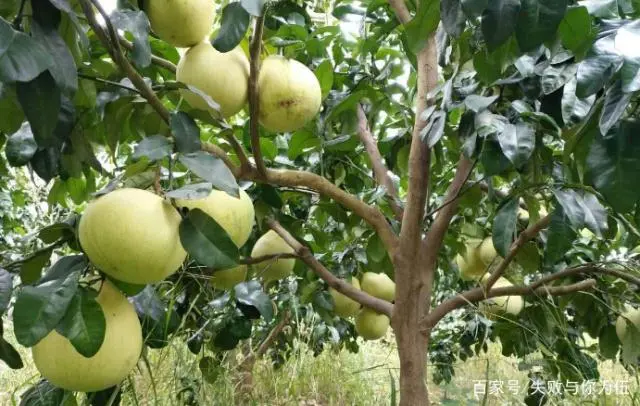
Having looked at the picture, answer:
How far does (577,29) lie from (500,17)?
0.17 m

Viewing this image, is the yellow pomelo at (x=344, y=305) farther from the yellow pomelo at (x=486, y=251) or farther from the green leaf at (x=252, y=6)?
the green leaf at (x=252, y=6)

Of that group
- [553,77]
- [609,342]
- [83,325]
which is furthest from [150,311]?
[609,342]

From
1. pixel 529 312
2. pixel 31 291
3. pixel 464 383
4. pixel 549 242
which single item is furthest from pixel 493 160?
pixel 464 383

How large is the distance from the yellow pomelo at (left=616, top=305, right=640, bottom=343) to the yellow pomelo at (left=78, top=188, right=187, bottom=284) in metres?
1.24

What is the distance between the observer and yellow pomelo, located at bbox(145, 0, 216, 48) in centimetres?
88

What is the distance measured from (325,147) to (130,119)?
0.58 m

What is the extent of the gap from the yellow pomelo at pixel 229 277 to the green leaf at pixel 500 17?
0.91 meters

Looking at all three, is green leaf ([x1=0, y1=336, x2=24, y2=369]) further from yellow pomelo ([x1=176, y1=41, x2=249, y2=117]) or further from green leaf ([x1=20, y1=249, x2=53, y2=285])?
yellow pomelo ([x1=176, y1=41, x2=249, y2=117])

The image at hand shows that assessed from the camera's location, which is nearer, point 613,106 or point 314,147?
point 613,106

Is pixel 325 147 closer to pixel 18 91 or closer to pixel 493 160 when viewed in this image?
pixel 493 160

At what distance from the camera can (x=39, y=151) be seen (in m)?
0.96

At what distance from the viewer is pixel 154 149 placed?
73cm

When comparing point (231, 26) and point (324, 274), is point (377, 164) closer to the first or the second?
point (324, 274)

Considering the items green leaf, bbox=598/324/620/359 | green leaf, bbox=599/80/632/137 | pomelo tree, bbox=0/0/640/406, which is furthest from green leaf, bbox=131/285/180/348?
green leaf, bbox=598/324/620/359
